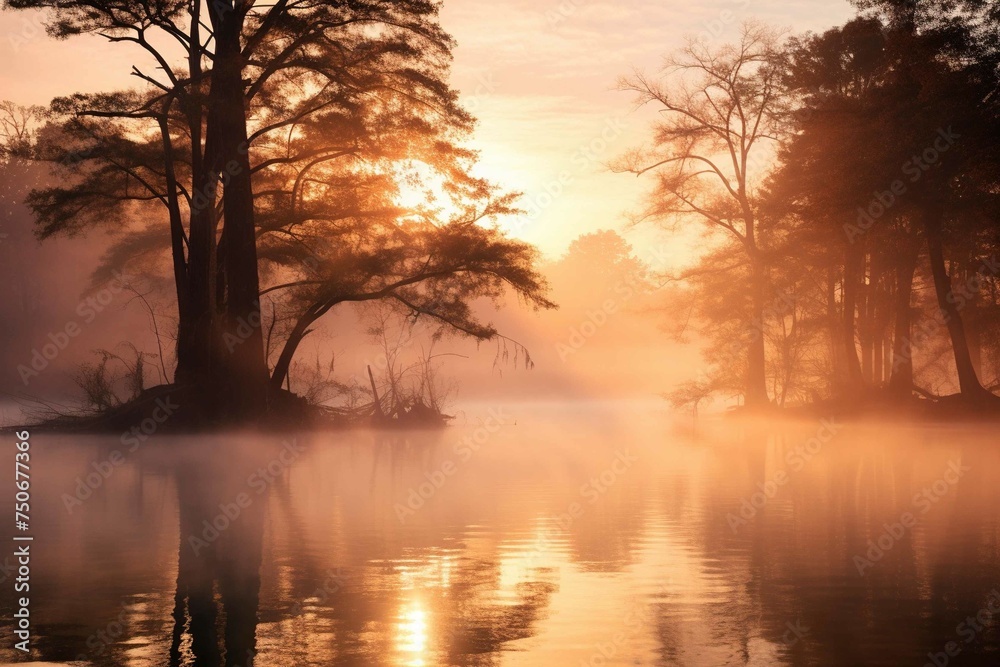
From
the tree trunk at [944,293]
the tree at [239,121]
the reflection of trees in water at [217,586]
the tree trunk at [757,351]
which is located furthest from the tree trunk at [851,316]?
the reflection of trees in water at [217,586]

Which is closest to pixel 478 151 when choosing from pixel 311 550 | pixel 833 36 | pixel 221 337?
pixel 221 337

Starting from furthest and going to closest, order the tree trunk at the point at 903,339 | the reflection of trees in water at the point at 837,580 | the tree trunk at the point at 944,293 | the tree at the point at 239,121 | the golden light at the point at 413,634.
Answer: the tree trunk at the point at 903,339, the tree trunk at the point at 944,293, the tree at the point at 239,121, the reflection of trees in water at the point at 837,580, the golden light at the point at 413,634

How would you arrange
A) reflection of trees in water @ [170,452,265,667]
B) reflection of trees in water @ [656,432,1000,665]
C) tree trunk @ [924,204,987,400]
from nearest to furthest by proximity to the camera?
reflection of trees in water @ [170,452,265,667]
reflection of trees in water @ [656,432,1000,665]
tree trunk @ [924,204,987,400]

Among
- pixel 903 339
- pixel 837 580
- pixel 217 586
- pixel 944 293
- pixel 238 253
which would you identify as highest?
pixel 238 253

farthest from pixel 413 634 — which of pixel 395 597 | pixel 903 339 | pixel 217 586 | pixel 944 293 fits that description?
pixel 903 339

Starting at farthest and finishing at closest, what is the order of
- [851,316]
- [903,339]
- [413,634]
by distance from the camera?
[851,316] → [903,339] → [413,634]

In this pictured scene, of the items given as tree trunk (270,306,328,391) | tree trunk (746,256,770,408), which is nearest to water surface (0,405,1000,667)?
tree trunk (270,306,328,391)

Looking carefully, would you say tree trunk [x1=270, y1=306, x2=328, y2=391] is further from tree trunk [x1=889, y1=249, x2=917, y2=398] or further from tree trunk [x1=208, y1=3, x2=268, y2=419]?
tree trunk [x1=889, y1=249, x2=917, y2=398]

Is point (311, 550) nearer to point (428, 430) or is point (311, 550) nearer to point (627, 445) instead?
point (627, 445)

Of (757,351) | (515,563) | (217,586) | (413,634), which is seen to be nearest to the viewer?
(413,634)

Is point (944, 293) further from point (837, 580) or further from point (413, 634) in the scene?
point (413, 634)

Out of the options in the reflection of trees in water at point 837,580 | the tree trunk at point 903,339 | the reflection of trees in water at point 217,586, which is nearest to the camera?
the reflection of trees in water at point 217,586

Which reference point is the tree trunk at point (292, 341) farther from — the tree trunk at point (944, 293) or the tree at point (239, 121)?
the tree trunk at point (944, 293)

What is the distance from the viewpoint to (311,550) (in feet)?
34.9
